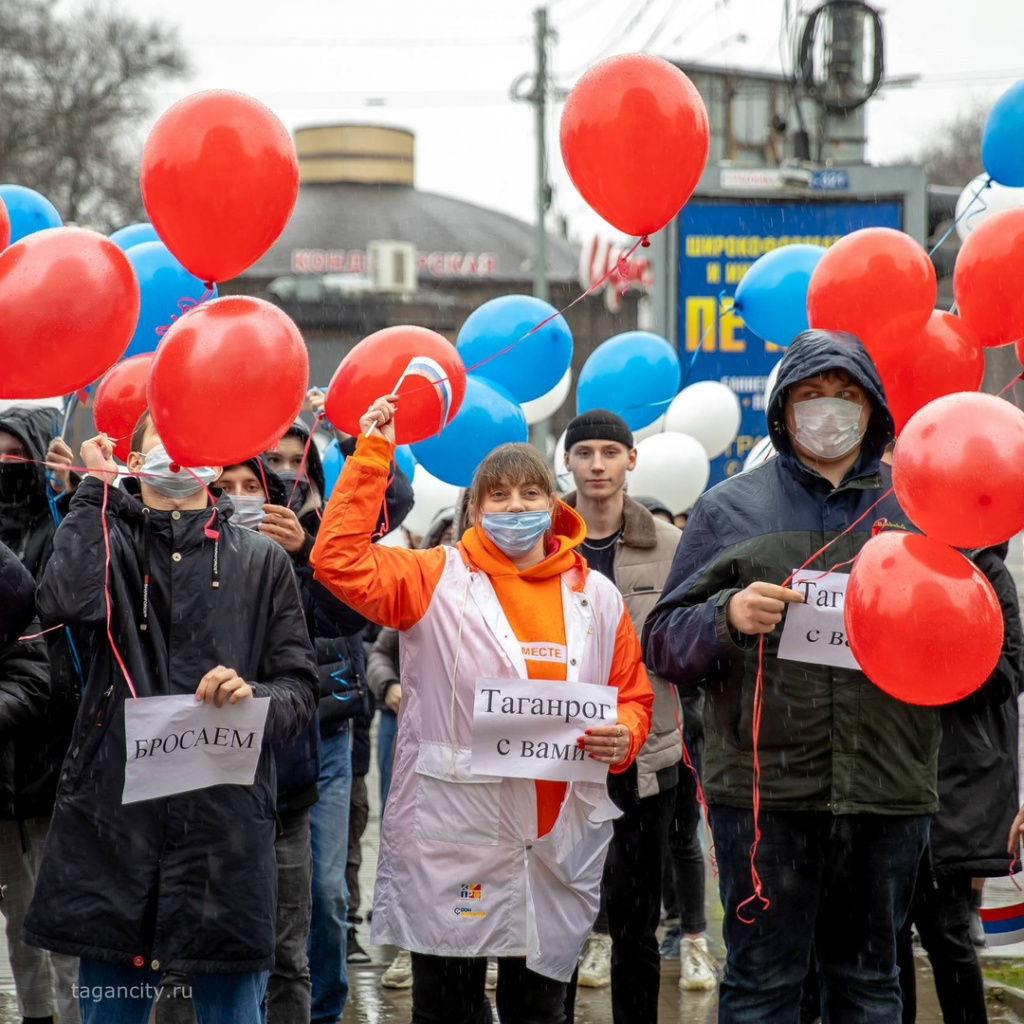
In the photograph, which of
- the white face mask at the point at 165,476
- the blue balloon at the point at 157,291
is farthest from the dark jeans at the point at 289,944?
the blue balloon at the point at 157,291

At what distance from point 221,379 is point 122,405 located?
0.94m

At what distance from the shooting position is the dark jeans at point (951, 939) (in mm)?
4668

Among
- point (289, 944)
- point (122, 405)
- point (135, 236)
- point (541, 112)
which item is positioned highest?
point (541, 112)

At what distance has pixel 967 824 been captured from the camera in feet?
15.2

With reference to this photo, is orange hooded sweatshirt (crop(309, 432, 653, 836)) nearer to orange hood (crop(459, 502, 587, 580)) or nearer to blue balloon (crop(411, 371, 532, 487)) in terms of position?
orange hood (crop(459, 502, 587, 580))

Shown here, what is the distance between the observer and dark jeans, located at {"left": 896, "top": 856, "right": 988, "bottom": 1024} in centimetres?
467

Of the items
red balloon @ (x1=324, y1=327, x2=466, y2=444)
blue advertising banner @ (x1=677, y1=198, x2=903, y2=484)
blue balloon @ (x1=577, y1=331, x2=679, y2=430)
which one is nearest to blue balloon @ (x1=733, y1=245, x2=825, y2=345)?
blue balloon @ (x1=577, y1=331, x2=679, y2=430)

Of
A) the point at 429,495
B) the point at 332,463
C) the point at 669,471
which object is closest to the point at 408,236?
the point at 669,471

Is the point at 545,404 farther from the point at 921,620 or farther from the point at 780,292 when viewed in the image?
the point at 921,620

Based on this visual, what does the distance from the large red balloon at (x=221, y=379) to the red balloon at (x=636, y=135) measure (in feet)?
4.09

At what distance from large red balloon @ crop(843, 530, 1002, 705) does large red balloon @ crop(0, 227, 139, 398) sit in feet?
6.46

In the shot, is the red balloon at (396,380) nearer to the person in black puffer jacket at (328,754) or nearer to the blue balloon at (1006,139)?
the person in black puffer jacket at (328,754)

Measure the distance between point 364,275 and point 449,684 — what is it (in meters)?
45.6

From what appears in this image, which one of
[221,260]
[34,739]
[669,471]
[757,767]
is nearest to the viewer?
[757,767]
